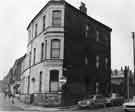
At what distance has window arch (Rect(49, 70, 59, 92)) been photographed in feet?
95.4

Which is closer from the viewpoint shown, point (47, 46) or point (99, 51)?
point (47, 46)

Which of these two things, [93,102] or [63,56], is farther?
Answer: [63,56]

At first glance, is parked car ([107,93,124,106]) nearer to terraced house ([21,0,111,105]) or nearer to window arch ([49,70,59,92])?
terraced house ([21,0,111,105])

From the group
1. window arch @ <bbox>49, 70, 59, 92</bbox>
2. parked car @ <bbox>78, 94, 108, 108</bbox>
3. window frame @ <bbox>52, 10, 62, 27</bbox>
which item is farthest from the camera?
window frame @ <bbox>52, 10, 62, 27</bbox>

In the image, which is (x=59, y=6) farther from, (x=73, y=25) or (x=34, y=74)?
(x=34, y=74)

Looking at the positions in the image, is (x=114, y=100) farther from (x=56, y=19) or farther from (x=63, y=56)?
(x=56, y=19)

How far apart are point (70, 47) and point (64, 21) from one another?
11.5 feet

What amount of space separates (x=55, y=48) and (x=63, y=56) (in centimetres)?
150

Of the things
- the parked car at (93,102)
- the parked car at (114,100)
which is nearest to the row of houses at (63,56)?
the parked car at (93,102)

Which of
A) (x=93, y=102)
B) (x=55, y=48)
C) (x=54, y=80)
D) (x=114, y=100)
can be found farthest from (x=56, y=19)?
(x=114, y=100)

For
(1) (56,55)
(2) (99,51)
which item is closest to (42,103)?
(1) (56,55)

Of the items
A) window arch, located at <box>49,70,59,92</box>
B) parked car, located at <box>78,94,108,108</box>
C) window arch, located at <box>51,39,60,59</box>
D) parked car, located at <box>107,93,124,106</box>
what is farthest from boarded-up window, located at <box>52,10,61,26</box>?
parked car, located at <box>107,93,124,106</box>

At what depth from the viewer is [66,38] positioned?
30.7 meters

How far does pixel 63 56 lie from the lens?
29.8 meters
